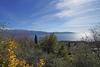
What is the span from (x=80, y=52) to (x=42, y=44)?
9.66m

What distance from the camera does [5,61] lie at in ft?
20.3

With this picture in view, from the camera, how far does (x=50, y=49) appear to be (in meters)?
21.3

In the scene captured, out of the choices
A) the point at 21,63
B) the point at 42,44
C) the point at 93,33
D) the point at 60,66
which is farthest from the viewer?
the point at 42,44

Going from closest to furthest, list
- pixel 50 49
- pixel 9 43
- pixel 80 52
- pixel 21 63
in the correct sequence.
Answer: pixel 9 43 → pixel 21 63 → pixel 80 52 → pixel 50 49

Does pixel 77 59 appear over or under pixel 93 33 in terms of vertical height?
under

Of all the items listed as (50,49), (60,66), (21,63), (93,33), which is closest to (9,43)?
(21,63)

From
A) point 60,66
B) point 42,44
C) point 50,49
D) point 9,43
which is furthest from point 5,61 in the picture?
point 42,44

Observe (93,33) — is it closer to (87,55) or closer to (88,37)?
(88,37)

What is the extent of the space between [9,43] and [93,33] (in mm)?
13399

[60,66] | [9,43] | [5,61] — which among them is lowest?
[60,66]

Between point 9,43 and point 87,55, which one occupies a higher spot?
point 9,43

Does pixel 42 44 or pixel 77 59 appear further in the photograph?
pixel 42 44

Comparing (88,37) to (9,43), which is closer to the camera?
(9,43)

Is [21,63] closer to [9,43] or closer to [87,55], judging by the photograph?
[9,43]
